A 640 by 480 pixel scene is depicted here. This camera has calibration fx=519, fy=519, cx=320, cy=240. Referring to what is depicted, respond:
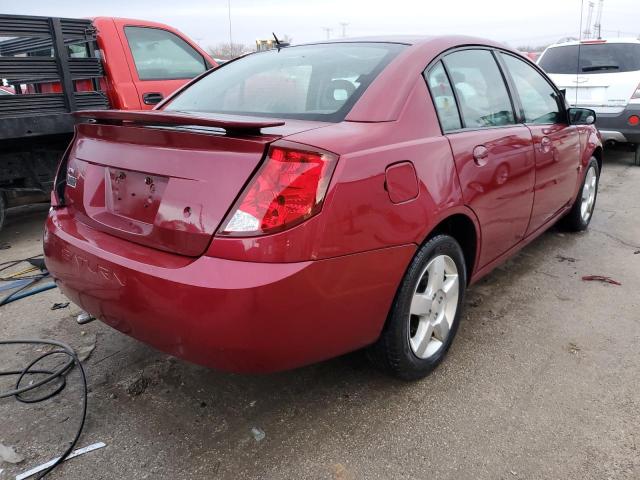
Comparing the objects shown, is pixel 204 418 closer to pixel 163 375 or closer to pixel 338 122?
pixel 163 375

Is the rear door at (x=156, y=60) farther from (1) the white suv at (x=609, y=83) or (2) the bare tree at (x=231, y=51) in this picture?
(1) the white suv at (x=609, y=83)

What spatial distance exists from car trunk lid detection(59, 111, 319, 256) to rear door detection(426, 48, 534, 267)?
0.81 meters

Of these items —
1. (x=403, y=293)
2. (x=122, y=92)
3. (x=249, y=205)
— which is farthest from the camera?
(x=122, y=92)

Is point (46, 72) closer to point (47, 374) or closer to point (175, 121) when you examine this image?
point (47, 374)

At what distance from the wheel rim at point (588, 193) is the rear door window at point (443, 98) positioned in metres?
2.45

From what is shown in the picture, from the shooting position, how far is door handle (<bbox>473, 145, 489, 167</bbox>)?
2473 millimetres

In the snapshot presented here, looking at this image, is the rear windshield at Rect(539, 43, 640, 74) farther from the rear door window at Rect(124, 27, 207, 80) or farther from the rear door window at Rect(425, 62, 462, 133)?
the rear door window at Rect(425, 62, 462, 133)

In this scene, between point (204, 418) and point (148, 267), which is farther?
point (204, 418)

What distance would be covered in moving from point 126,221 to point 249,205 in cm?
58

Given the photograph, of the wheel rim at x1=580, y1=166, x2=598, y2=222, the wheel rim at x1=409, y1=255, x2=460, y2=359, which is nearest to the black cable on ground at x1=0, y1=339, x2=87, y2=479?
the wheel rim at x1=409, y1=255, x2=460, y2=359

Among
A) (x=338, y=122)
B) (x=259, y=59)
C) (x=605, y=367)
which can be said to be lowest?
(x=605, y=367)

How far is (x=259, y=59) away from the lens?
9.48 feet

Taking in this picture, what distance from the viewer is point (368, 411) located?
2217 millimetres

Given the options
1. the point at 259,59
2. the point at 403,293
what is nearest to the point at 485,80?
the point at 259,59
